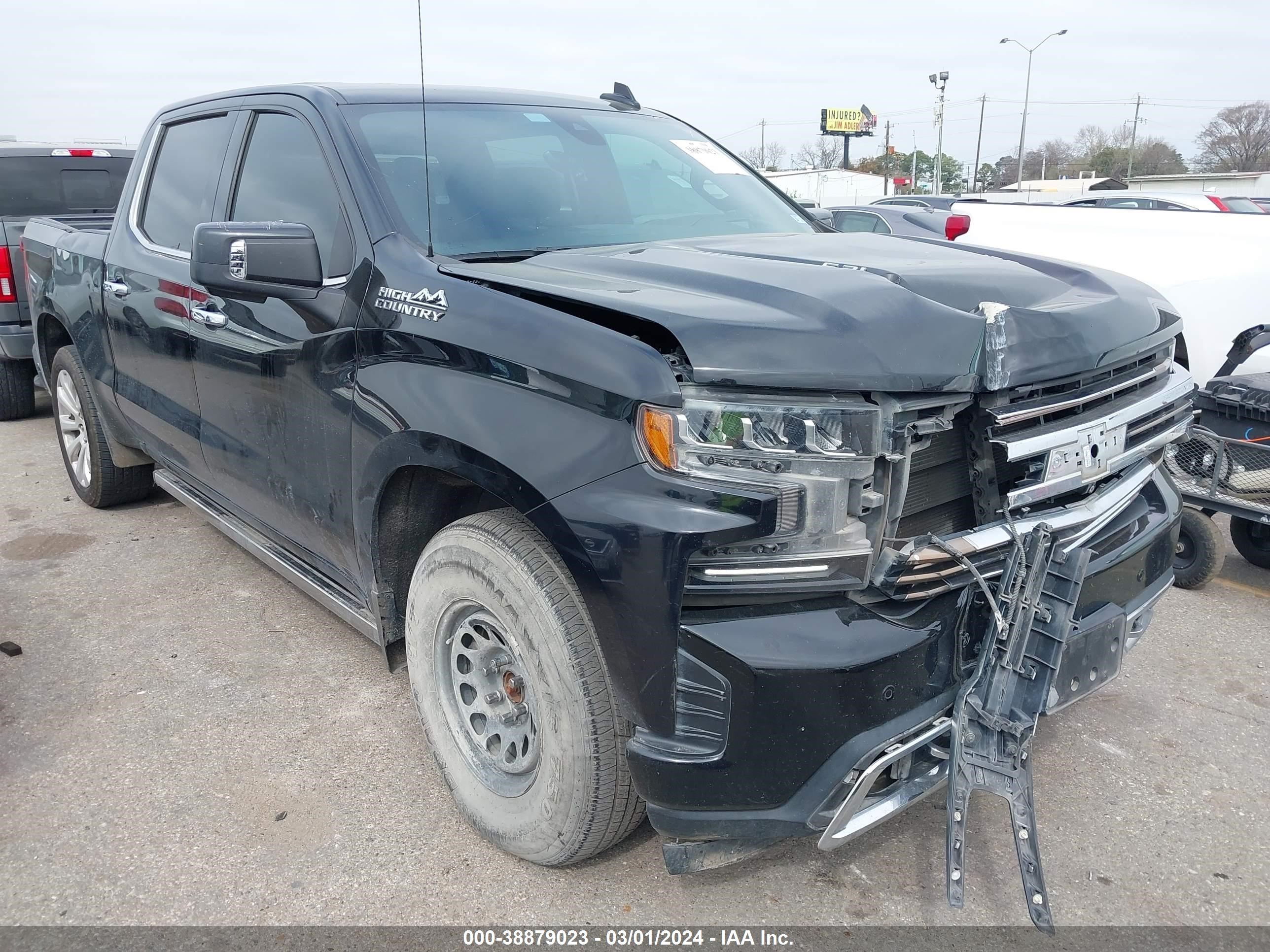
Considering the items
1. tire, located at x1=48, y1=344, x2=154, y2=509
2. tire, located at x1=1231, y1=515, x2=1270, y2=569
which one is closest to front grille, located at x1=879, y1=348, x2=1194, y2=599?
tire, located at x1=1231, y1=515, x2=1270, y2=569

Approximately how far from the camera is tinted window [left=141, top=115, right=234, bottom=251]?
373 centimetres

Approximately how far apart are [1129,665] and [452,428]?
8.84ft

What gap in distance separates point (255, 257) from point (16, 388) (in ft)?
20.4

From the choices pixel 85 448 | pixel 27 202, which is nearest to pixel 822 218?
pixel 85 448

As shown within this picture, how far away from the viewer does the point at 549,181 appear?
3238 millimetres

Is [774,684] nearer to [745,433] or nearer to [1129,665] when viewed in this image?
[745,433]

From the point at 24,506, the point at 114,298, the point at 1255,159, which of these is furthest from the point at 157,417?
the point at 1255,159

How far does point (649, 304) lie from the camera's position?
2.12m

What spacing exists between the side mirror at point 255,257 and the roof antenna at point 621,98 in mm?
1625

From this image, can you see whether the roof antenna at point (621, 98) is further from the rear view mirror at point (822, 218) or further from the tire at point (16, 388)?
the tire at point (16, 388)

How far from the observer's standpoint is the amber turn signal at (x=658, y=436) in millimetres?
1968

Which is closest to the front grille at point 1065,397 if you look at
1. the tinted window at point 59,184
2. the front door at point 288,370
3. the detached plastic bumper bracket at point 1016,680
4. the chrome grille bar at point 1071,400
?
the chrome grille bar at point 1071,400

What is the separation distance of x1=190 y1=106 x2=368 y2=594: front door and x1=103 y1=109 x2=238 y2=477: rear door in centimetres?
18

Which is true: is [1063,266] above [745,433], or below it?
above
